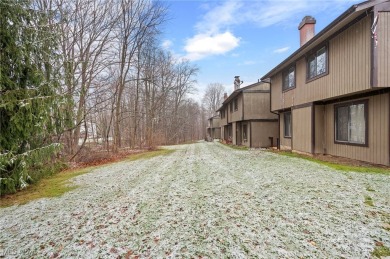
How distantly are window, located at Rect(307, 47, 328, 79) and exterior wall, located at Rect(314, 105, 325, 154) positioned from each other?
154cm

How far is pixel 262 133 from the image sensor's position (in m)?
16.1

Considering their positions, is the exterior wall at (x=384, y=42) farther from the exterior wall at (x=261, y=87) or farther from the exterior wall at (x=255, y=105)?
the exterior wall at (x=261, y=87)

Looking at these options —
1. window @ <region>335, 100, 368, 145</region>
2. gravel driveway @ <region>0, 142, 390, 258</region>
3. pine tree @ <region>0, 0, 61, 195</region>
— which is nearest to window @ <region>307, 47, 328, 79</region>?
window @ <region>335, 100, 368, 145</region>

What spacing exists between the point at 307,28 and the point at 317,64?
11.5ft

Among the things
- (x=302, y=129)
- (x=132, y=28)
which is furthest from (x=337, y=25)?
(x=132, y=28)

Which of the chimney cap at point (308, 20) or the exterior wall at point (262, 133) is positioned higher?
the chimney cap at point (308, 20)

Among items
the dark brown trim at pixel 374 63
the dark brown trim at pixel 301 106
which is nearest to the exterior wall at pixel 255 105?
the dark brown trim at pixel 301 106

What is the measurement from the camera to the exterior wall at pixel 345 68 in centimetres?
668

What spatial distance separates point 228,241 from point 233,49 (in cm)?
1862

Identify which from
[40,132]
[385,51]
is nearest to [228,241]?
[40,132]

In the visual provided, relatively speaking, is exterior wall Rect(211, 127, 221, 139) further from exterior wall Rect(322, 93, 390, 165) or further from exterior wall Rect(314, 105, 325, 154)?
exterior wall Rect(322, 93, 390, 165)

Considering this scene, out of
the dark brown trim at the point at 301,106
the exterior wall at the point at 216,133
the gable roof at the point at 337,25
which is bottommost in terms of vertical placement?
the exterior wall at the point at 216,133

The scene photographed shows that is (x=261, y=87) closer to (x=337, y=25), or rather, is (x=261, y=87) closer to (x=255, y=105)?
(x=255, y=105)

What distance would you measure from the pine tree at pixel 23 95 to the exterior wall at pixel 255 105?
1325cm
